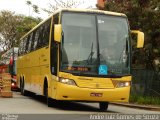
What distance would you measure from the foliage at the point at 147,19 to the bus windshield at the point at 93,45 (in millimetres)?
11335

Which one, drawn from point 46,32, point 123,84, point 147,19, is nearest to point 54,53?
point 46,32

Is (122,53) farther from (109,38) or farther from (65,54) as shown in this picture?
(65,54)

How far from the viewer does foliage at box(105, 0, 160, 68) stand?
29766mm

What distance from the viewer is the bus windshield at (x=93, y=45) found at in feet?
58.6

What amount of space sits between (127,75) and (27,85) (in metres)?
9.64

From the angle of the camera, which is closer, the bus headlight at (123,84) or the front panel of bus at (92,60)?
the front panel of bus at (92,60)

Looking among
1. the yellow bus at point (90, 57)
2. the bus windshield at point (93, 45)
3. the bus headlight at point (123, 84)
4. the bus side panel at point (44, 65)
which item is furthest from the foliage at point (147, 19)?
the bus headlight at point (123, 84)

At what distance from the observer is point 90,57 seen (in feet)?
58.9

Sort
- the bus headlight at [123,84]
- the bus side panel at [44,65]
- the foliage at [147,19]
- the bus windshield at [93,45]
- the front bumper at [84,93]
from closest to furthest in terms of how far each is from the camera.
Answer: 1. the front bumper at [84,93]
2. the bus windshield at [93,45]
3. the bus headlight at [123,84]
4. the bus side panel at [44,65]
5. the foliage at [147,19]

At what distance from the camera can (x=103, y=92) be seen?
17891mm

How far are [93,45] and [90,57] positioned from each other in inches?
18.4

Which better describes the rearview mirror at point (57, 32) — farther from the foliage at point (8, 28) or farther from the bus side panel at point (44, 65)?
the foliage at point (8, 28)

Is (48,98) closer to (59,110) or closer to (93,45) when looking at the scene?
(59,110)

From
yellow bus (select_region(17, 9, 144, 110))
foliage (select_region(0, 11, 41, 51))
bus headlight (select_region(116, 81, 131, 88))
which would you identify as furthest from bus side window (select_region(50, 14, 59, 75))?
foliage (select_region(0, 11, 41, 51))
